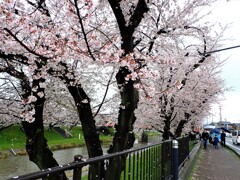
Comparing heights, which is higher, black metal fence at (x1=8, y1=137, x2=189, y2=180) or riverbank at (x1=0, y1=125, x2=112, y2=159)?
black metal fence at (x1=8, y1=137, x2=189, y2=180)

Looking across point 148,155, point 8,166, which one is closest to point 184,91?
point 148,155

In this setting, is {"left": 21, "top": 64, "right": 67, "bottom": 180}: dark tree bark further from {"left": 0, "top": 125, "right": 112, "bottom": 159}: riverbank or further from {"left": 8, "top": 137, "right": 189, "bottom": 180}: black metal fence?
{"left": 0, "top": 125, "right": 112, "bottom": 159}: riverbank

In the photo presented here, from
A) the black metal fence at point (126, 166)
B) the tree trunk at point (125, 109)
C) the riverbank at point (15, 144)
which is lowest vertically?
the riverbank at point (15, 144)

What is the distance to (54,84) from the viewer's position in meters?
7.96

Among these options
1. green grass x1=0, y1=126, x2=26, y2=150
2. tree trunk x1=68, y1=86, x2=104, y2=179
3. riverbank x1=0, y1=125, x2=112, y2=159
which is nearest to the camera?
tree trunk x1=68, y1=86, x2=104, y2=179

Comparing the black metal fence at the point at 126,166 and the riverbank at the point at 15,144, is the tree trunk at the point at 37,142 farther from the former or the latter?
the riverbank at the point at 15,144

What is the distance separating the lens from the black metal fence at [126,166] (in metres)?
1.95

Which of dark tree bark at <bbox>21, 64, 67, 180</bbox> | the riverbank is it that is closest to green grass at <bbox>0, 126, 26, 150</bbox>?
the riverbank

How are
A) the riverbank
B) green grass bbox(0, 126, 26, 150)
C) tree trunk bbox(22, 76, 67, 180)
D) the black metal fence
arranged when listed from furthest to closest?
1. green grass bbox(0, 126, 26, 150)
2. the riverbank
3. tree trunk bbox(22, 76, 67, 180)
4. the black metal fence

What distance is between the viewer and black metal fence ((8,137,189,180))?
195 centimetres

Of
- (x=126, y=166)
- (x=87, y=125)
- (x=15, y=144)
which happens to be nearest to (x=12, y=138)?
(x=15, y=144)

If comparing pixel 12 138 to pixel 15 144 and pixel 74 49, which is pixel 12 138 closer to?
pixel 15 144

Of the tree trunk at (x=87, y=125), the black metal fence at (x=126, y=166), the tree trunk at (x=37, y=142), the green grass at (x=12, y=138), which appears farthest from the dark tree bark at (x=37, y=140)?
the green grass at (x=12, y=138)

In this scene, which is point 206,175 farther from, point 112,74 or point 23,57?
point 23,57
